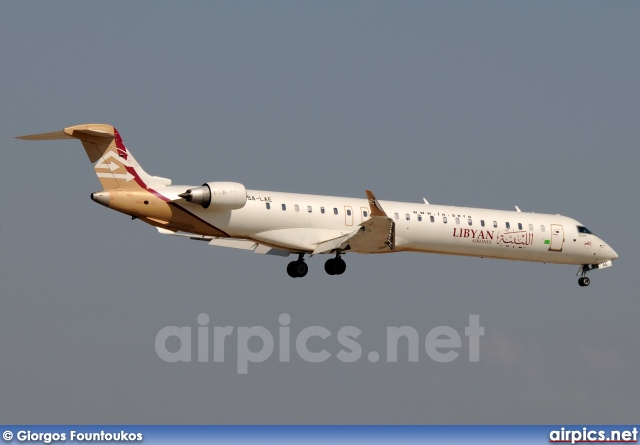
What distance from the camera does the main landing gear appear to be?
45594 millimetres

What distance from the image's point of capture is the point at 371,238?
145ft

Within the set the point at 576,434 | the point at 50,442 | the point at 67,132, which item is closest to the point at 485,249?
the point at 576,434

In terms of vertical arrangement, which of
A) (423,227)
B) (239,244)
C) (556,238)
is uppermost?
(556,238)

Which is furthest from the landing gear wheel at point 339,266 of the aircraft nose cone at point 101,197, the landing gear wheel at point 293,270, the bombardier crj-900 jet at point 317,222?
the aircraft nose cone at point 101,197

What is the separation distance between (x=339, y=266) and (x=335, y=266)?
5.2 inches

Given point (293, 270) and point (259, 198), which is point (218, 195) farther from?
point (293, 270)

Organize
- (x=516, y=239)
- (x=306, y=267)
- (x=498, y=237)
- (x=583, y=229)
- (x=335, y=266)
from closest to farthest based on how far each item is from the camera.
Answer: (x=335, y=266) < (x=306, y=267) < (x=498, y=237) < (x=516, y=239) < (x=583, y=229)

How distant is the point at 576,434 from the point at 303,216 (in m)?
11.8

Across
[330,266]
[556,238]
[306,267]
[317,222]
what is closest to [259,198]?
[317,222]

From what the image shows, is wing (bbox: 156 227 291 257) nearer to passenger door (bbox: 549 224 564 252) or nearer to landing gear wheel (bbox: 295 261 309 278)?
landing gear wheel (bbox: 295 261 309 278)

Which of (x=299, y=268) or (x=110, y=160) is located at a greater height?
(x=110, y=160)

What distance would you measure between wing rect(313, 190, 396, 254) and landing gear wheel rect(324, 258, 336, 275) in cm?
100

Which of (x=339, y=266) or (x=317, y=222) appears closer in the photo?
(x=317, y=222)

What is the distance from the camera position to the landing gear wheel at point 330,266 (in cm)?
4562
